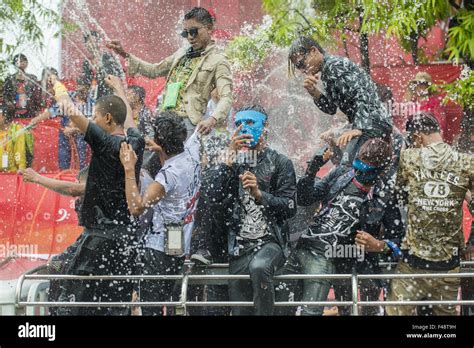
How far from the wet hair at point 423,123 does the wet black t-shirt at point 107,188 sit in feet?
4.42

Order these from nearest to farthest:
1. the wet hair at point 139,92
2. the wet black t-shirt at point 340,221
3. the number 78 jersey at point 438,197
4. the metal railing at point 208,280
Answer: the metal railing at point 208,280
the number 78 jersey at point 438,197
the wet black t-shirt at point 340,221
the wet hair at point 139,92

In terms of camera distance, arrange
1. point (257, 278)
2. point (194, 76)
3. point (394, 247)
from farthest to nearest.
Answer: point (194, 76) < point (394, 247) < point (257, 278)

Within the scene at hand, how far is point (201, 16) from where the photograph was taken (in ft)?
16.6

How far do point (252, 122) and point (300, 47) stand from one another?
44 centimetres

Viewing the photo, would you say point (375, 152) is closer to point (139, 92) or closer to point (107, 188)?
point (139, 92)

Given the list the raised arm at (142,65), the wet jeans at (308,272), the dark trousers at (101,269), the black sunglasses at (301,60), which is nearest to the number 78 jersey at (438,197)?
the wet jeans at (308,272)

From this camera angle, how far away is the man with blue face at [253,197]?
5.09 meters

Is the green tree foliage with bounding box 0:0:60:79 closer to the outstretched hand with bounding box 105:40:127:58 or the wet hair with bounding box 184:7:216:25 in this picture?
the outstretched hand with bounding box 105:40:127:58

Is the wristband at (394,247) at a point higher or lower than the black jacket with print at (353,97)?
lower

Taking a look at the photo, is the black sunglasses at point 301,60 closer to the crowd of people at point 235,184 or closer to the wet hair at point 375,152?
the crowd of people at point 235,184

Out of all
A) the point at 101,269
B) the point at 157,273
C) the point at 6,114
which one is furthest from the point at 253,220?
the point at 6,114

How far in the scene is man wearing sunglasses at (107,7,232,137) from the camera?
5.15 m

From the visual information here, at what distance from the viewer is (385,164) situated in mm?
5098
